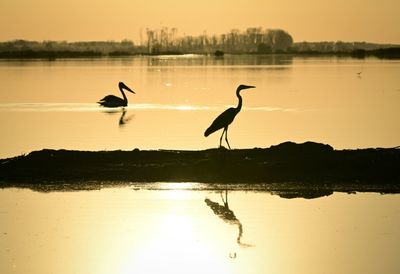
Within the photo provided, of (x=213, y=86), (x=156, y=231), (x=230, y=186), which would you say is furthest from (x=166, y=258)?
(x=213, y=86)

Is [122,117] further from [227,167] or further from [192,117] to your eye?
Answer: [227,167]

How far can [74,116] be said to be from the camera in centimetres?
3048

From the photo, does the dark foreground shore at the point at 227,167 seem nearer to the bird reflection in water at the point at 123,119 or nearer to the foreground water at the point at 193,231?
the foreground water at the point at 193,231

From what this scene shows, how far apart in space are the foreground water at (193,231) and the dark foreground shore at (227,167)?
2.00 ft

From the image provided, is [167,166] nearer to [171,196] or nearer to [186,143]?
[171,196]

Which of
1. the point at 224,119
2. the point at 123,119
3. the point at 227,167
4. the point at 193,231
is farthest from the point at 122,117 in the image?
the point at 193,231

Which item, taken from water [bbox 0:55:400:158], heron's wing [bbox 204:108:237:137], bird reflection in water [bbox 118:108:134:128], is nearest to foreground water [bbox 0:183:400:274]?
heron's wing [bbox 204:108:237:137]

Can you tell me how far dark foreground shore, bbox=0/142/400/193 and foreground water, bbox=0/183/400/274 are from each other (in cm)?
61

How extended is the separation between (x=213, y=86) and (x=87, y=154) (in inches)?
1380

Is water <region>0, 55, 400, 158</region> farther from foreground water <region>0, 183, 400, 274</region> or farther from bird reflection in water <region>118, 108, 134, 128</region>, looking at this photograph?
foreground water <region>0, 183, 400, 274</region>

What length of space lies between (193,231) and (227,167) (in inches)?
152

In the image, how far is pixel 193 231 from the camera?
36.9ft

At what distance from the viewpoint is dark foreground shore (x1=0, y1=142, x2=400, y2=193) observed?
47.6 feet

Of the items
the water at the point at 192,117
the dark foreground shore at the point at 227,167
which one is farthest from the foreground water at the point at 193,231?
the water at the point at 192,117
